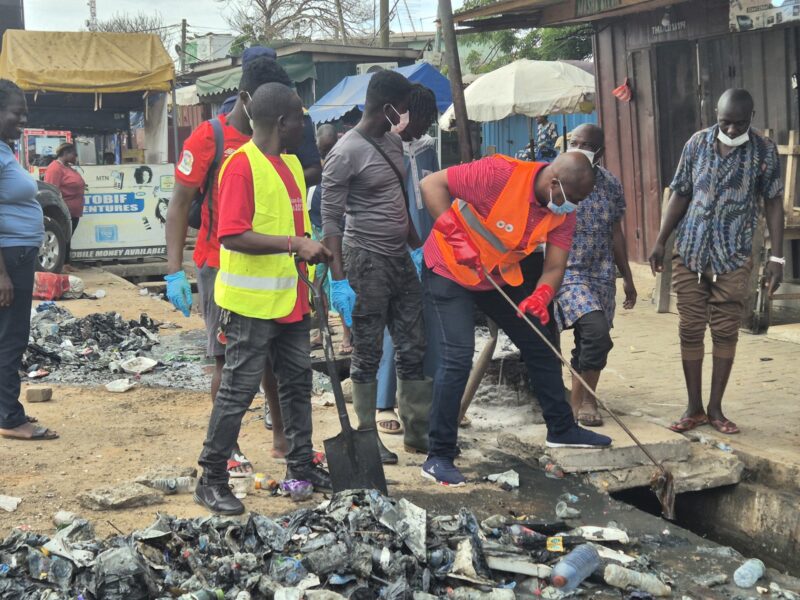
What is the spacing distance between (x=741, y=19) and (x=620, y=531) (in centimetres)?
592

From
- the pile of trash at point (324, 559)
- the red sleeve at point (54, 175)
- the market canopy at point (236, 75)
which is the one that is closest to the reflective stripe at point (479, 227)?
the pile of trash at point (324, 559)

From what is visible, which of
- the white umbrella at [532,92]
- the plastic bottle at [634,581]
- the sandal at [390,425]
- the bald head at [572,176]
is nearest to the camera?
the plastic bottle at [634,581]

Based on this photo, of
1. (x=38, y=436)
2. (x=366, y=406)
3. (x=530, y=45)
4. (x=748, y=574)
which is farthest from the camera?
(x=530, y=45)

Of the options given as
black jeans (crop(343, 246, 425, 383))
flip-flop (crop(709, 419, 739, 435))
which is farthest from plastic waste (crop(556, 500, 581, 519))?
flip-flop (crop(709, 419, 739, 435))

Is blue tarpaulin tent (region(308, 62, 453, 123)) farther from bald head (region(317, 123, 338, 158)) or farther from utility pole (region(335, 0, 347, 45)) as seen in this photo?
utility pole (region(335, 0, 347, 45))

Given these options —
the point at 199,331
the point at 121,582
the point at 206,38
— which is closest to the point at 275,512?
the point at 121,582

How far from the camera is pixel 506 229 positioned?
5.05 m

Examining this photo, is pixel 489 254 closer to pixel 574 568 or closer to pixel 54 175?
pixel 574 568

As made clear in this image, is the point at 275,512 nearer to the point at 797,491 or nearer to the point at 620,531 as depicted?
the point at 620,531

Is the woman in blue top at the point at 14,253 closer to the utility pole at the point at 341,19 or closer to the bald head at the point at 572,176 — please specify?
the bald head at the point at 572,176

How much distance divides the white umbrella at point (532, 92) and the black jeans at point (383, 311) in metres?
9.03

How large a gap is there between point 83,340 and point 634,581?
698cm

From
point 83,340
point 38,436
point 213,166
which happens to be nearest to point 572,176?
point 213,166

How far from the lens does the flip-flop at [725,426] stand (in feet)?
19.2
